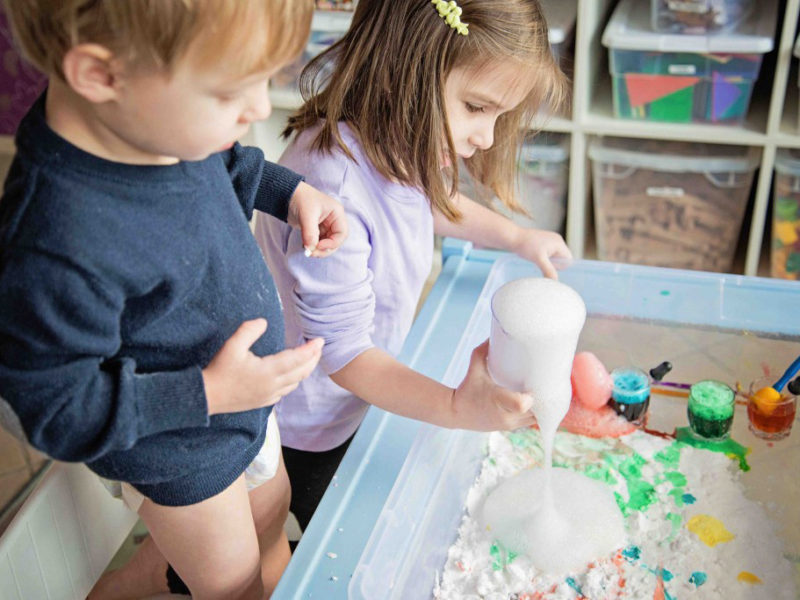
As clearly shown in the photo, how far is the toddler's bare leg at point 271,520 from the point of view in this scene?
2.87ft

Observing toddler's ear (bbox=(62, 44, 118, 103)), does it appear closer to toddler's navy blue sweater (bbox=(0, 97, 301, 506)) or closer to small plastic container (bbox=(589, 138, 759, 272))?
toddler's navy blue sweater (bbox=(0, 97, 301, 506))

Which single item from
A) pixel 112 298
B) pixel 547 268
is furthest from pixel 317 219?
pixel 547 268

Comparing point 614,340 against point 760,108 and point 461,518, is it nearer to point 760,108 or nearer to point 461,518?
point 461,518

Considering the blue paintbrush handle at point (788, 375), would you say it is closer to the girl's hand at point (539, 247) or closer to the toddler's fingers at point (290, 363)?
the girl's hand at point (539, 247)

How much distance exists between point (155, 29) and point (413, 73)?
352mm

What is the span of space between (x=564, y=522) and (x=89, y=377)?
50 cm

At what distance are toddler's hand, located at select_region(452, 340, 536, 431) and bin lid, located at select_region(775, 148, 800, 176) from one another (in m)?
0.94

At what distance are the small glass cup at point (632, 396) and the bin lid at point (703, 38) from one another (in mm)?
694

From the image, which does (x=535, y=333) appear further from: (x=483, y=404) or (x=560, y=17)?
(x=560, y=17)

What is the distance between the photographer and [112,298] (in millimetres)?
523

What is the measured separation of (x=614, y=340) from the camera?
1.05 metres

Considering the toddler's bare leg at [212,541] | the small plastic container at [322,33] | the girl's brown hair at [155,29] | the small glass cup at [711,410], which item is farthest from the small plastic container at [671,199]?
→ the girl's brown hair at [155,29]

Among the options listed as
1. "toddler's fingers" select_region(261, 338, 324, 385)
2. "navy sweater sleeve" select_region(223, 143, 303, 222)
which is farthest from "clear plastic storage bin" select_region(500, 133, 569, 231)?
"toddler's fingers" select_region(261, 338, 324, 385)

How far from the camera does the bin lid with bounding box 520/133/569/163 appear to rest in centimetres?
162
